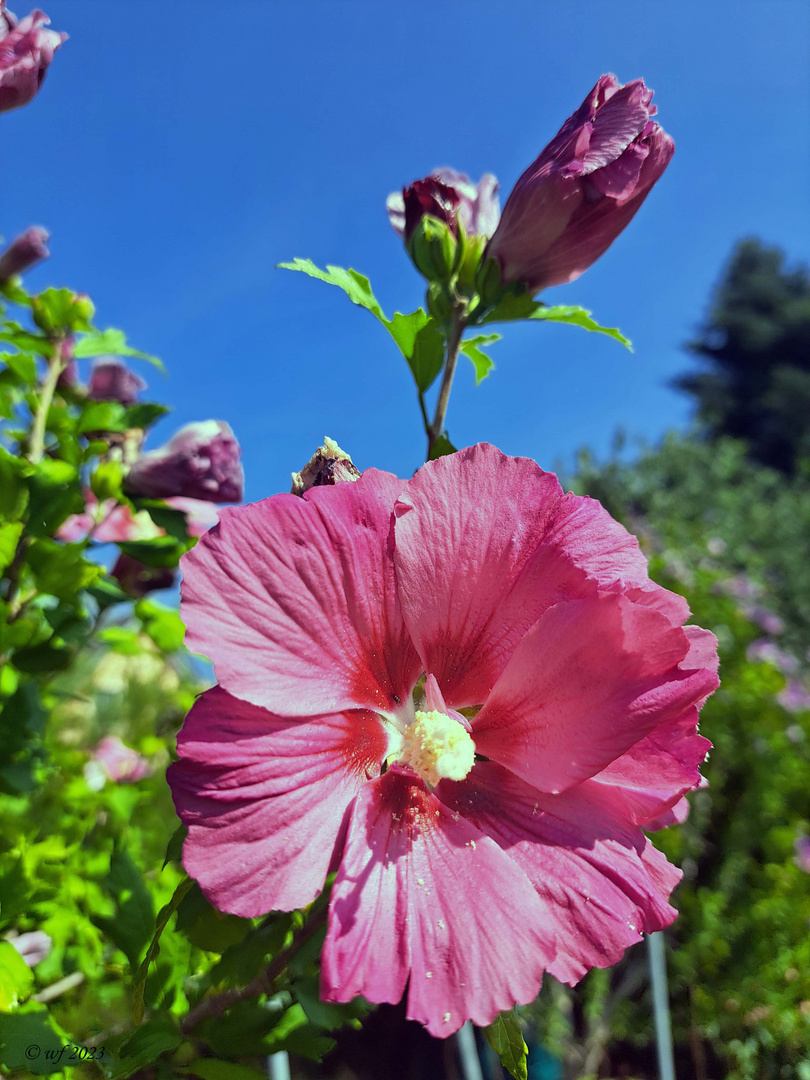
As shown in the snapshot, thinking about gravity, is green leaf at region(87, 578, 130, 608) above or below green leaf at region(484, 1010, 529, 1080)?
above

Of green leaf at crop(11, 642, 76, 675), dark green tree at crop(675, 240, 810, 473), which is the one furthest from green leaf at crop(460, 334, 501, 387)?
dark green tree at crop(675, 240, 810, 473)

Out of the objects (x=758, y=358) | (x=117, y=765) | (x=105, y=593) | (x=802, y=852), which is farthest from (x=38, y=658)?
(x=758, y=358)

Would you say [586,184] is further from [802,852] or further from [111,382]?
[802,852]

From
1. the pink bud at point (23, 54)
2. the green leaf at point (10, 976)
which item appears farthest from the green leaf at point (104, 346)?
the green leaf at point (10, 976)

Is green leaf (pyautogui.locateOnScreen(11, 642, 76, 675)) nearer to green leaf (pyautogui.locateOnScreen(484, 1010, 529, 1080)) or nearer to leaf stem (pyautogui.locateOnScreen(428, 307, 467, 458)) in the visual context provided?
leaf stem (pyautogui.locateOnScreen(428, 307, 467, 458))

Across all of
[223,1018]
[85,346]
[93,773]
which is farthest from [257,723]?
[93,773]
